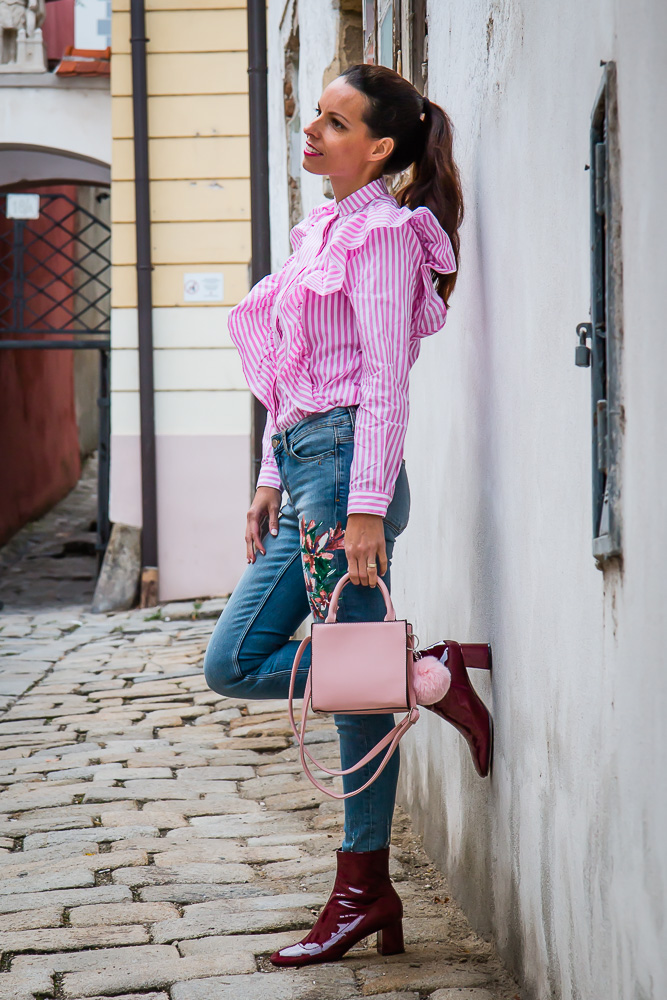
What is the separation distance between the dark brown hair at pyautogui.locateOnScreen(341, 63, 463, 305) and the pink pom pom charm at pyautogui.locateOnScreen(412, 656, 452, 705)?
81 centimetres

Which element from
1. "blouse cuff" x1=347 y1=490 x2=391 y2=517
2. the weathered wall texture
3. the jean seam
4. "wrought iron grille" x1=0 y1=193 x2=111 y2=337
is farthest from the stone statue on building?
"blouse cuff" x1=347 y1=490 x2=391 y2=517

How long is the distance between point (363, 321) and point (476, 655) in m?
0.77

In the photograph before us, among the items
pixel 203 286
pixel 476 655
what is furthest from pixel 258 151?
pixel 476 655

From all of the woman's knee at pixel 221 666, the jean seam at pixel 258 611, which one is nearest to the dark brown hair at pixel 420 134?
the jean seam at pixel 258 611

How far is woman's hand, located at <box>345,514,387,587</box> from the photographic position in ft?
7.20

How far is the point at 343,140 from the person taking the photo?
243cm

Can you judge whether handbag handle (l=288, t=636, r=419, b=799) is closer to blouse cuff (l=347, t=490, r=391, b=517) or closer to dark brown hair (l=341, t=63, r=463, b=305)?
blouse cuff (l=347, t=490, r=391, b=517)

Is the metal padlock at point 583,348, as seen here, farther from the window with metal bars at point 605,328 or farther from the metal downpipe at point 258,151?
the metal downpipe at point 258,151

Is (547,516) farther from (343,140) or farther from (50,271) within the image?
(50,271)

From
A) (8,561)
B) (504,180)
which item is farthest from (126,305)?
(504,180)

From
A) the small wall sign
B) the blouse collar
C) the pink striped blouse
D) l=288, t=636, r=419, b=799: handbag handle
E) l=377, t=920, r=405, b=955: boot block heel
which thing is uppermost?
the small wall sign

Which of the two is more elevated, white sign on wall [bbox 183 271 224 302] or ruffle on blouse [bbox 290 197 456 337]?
white sign on wall [bbox 183 271 224 302]

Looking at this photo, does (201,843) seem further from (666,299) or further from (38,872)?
(666,299)

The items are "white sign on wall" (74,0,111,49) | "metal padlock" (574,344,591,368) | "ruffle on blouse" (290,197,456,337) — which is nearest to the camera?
"metal padlock" (574,344,591,368)
